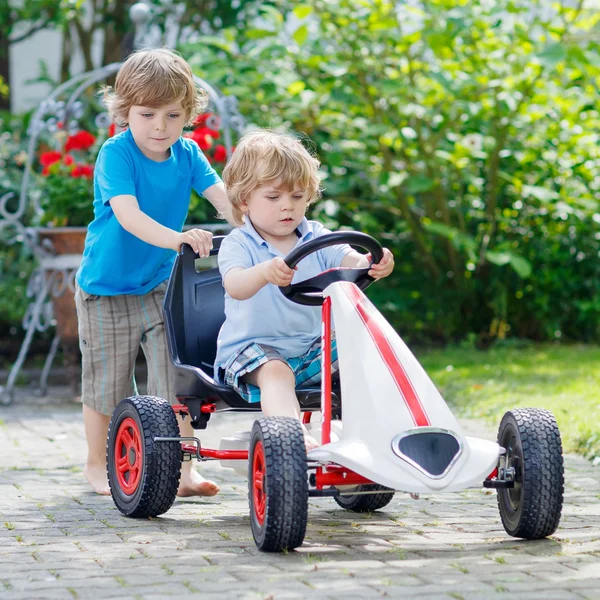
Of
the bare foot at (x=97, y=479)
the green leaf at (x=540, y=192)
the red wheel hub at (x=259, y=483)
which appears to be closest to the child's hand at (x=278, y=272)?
the red wheel hub at (x=259, y=483)

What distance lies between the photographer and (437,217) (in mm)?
8539

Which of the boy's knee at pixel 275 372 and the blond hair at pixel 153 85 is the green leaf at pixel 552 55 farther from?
the boy's knee at pixel 275 372

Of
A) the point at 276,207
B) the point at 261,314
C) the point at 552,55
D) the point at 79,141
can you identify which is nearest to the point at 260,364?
the point at 261,314

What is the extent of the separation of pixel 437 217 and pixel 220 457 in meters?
5.34

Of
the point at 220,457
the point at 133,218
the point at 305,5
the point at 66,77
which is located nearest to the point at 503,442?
the point at 220,457

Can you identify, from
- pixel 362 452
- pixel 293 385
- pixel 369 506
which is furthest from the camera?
pixel 369 506

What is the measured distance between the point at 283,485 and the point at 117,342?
1.48 m

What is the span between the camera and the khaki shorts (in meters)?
4.18

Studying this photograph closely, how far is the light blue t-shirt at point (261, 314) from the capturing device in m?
3.52

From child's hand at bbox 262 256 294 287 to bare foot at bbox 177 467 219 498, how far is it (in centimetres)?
111

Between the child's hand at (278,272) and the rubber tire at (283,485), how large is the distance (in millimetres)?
432

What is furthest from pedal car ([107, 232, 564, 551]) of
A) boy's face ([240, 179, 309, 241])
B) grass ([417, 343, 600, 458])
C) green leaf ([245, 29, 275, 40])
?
green leaf ([245, 29, 275, 40])

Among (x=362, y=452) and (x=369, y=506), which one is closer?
(x=362, y=452)

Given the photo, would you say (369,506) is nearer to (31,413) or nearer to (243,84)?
(31,413)
